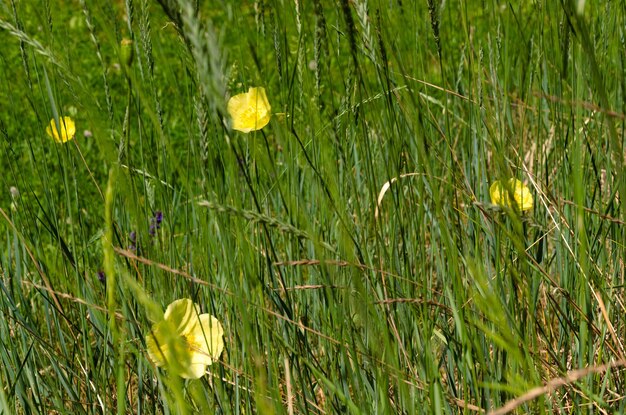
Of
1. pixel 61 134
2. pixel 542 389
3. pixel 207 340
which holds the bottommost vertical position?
pixel 207 340

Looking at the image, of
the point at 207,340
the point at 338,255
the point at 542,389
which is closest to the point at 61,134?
the point at 207,340

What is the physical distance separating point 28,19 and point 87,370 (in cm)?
441

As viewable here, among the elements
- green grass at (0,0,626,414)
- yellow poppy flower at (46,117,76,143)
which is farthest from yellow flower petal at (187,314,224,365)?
yellow poppy flower at (46,117,76,143)

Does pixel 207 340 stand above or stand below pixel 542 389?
below

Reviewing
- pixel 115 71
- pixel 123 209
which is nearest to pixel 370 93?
pixel 123 209

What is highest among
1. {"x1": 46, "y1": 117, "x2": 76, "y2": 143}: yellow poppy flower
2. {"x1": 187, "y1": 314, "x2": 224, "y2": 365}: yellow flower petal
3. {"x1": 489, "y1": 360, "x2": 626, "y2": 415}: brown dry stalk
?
{"x1": 46, "y1": 117, "x2": 76, "y2": 143}: yellow poppy flower

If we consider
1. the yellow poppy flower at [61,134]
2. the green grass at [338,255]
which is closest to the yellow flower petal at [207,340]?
the green grass at [338,255]

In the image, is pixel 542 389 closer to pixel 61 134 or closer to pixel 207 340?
pixel 207 340

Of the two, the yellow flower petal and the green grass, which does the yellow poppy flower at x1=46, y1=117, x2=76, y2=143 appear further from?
the yellow flower petal

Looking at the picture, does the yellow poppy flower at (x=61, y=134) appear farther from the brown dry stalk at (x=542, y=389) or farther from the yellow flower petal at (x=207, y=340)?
the brown dry stalk at (x=542, y=389)

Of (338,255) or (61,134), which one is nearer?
(338,255)

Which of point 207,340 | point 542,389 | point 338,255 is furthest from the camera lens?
point 207,340

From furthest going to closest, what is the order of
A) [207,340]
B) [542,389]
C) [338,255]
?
[207,340], [338,255], [542,389]

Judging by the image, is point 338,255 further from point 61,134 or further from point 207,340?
point 61,134
